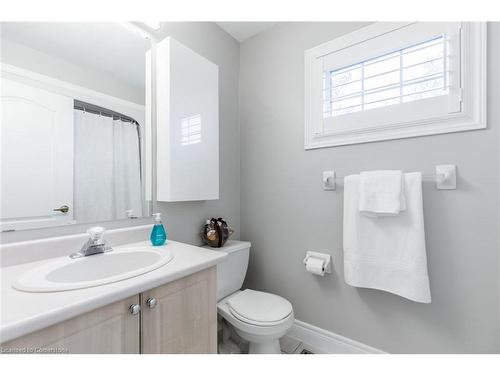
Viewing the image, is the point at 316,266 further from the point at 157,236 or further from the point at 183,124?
the point at 183,124

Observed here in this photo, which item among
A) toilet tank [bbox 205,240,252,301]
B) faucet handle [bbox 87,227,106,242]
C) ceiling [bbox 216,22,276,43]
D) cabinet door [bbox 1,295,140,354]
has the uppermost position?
ceiling [bbox 216,22,276,43]

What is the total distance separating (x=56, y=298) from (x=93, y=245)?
41 centimetres

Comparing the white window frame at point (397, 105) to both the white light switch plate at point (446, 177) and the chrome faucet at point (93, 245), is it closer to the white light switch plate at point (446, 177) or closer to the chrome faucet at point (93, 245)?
the white light switch plate at point (446, 177)

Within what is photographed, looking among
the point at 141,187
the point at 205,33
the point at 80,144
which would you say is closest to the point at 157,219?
the point at 141,187

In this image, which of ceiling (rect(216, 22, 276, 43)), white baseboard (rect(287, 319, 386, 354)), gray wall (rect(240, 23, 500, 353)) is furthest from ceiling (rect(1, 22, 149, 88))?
white baseboard (rect(287, 319, 386, 354))

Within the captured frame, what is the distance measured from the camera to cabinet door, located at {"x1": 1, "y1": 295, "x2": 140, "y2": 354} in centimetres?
53

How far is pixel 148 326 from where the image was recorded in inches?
28.9

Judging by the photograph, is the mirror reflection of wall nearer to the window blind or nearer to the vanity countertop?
the vanity countertop

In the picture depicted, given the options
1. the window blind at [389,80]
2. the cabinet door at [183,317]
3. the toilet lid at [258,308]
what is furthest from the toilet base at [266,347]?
the window blind at [389,80]

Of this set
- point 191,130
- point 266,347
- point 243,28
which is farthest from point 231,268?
point 243,28

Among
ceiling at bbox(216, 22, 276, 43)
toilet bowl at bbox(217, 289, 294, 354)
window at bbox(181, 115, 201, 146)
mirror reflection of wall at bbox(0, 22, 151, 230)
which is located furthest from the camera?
ceiling at bbox(216, 22, 276, 43)

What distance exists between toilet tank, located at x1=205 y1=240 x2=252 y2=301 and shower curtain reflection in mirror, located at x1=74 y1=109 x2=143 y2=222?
0.59 metres

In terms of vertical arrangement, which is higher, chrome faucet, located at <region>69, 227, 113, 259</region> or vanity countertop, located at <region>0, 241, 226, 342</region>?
chrome faucet, located at <region>69, 227, 113, 259</region>

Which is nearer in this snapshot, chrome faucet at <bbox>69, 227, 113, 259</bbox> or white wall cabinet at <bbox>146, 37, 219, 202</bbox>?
chrome faucet at <bbox>69, 227, 113, 259</bbox>
